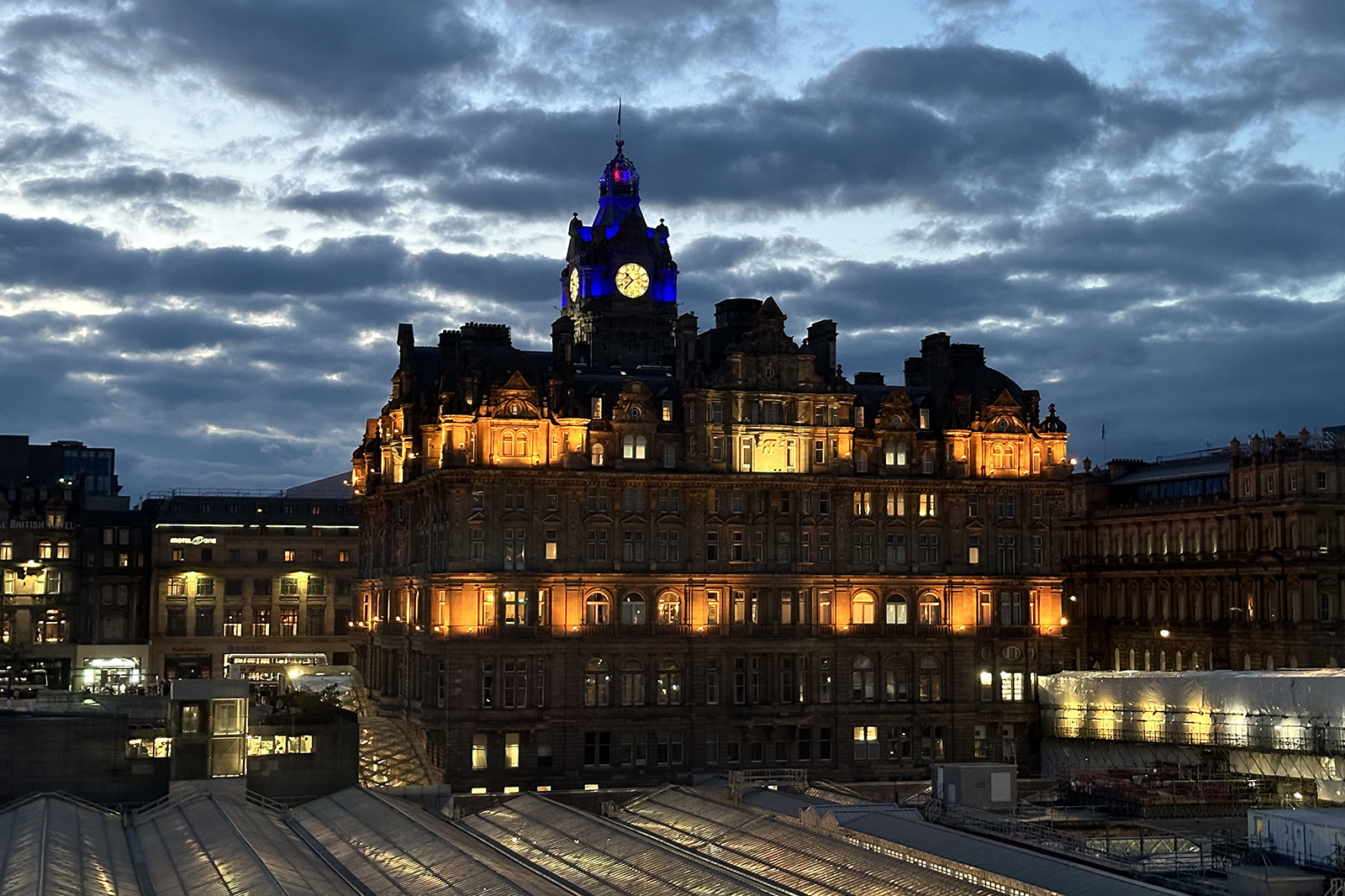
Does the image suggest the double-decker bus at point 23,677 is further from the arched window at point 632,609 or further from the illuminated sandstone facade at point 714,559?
the arched window at point 632,609

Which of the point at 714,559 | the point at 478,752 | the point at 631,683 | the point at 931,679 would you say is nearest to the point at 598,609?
the point at 631,683

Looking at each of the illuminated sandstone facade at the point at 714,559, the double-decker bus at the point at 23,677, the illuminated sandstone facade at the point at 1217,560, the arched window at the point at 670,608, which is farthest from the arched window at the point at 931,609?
the double-decker bus at the point at 23,677

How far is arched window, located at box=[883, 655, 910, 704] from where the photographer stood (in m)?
148

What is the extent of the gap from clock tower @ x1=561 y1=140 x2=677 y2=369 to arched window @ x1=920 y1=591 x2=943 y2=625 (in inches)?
1541

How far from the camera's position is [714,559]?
14575cm

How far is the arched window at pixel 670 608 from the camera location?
143750mm

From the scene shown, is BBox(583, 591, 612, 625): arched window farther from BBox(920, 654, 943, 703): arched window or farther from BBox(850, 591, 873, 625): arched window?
BBox(920, 654, 943, 703): arched window

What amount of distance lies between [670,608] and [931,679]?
75.7ft

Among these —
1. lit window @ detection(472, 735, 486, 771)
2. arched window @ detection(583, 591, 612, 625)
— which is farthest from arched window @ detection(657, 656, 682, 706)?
lit window @ detection(472, 735, 486, 771)

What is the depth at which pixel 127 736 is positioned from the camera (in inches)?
4710

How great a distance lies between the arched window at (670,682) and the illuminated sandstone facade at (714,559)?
0.19 meters

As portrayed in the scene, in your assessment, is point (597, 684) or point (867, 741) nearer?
point (597, 684)

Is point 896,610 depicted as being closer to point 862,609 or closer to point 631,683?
point 862,609

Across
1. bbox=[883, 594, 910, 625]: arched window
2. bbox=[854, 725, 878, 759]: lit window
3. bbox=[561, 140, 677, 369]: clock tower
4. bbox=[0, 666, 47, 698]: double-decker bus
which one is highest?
bbox=[561, 140, 677, 369]: clock tower
